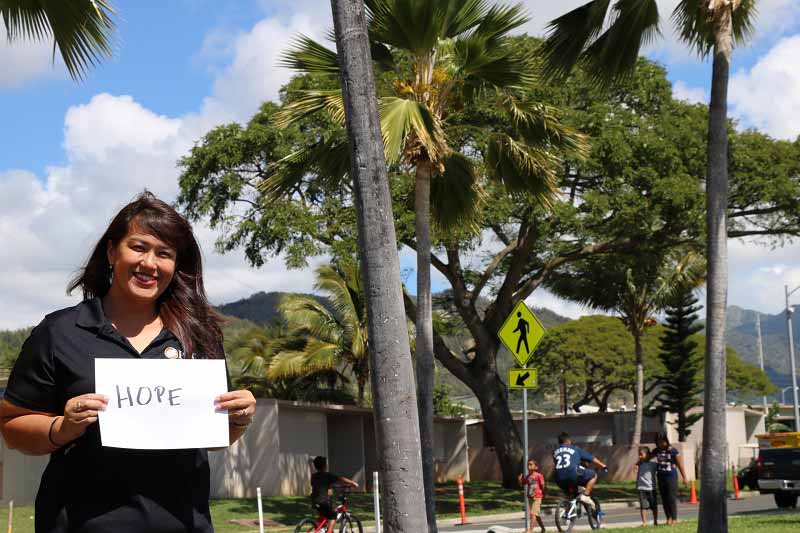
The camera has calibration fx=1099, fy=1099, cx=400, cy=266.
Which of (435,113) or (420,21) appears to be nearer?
(420,21)

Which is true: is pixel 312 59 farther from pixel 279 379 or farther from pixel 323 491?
pixel 279 379

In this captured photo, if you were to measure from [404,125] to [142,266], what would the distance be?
9.91 m

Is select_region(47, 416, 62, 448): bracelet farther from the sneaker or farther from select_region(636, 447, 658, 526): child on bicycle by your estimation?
select_region(636, 447, 658, 526): child on bicycle

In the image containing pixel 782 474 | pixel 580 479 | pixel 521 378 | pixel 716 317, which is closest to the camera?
pixel 716 317

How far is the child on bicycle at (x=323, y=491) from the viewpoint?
1658cm

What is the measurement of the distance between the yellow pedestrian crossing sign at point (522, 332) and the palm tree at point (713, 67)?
4.07 metres

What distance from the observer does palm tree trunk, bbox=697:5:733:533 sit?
12.0 m

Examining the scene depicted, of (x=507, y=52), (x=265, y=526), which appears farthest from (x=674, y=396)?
(x=507, y=52)

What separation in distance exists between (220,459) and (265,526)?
5648mm

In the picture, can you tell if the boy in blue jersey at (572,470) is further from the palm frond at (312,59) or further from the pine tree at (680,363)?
the pine tree at (680,363)

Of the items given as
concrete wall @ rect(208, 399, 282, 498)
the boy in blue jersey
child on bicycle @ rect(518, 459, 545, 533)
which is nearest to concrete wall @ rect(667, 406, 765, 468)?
concrete wall @ rect(208, 399, 282, 498)

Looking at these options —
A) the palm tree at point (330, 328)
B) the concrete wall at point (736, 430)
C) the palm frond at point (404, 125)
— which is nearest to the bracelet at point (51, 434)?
the palm frond at point (404, 125)

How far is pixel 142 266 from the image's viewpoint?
10.6 ft

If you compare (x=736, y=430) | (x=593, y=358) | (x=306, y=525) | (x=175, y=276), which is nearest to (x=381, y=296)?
(x=175, y=276)
